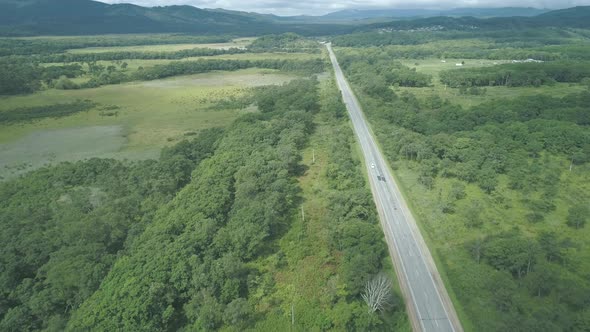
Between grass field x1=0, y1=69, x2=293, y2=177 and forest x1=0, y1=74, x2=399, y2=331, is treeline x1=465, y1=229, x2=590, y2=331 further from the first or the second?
grass field x1=0, y1=69, x2=293, y2=177

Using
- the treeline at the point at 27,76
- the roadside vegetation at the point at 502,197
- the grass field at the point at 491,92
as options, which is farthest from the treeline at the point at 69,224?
the treeline at the point at 27,76

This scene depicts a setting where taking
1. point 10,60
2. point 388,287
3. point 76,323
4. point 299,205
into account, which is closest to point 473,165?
point 299,205

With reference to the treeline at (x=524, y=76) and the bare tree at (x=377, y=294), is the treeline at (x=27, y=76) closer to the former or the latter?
the bare tree at (x=377, y=294)

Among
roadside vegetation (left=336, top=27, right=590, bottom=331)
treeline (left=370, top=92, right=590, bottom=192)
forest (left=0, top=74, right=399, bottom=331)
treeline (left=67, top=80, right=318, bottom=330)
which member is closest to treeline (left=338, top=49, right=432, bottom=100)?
roadside vegetation (left=336, top=27, right=590, bottom=331)

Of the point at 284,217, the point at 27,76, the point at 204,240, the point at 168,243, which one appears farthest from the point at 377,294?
the point at 27,76

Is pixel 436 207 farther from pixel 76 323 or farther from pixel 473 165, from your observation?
pixel 76 323
